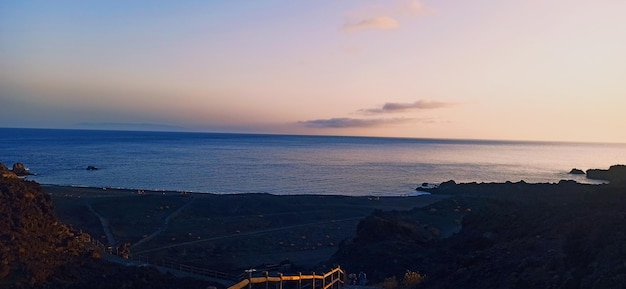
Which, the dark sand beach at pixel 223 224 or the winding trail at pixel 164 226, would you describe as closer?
the dark sand beach at pixel 223 224

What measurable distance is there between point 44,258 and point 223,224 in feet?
78.6

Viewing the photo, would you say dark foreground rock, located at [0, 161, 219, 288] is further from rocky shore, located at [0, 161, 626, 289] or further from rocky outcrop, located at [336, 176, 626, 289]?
rocky outcrop, located at [336, 176, 626, 289]

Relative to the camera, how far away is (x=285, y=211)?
170 feet

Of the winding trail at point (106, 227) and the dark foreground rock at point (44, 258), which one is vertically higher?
the dark foreground rock at point (44, 258)

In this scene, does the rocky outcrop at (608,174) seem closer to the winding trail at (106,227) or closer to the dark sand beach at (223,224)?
the dark sand beach at (223,224)

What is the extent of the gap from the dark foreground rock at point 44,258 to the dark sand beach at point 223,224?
817 cm

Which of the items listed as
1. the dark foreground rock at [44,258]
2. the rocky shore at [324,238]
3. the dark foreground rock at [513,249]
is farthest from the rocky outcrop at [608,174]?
the dark foreground rock at [44,258]

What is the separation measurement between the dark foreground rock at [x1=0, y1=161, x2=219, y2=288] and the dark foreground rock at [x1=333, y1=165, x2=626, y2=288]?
9.78 metres

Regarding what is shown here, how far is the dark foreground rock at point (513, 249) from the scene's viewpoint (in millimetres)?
12930

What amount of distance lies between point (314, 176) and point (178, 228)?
57.4 m

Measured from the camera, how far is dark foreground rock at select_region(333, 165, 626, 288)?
12930 millimetres

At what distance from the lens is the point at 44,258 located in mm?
21297

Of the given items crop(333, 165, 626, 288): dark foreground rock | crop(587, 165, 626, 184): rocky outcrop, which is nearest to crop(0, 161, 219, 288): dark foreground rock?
crop(333, 165, 626, 288): dark foreground rock

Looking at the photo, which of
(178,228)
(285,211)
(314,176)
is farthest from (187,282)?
(314,176)
